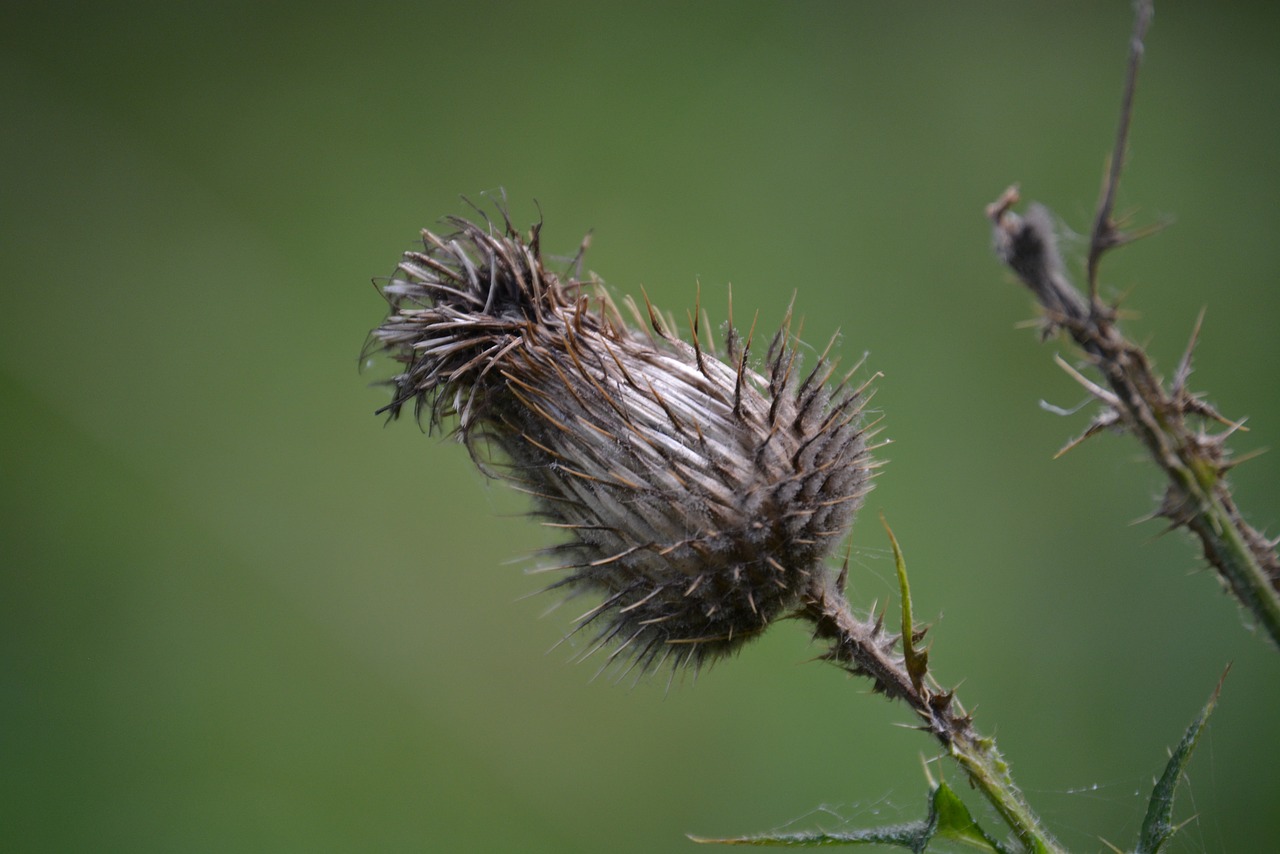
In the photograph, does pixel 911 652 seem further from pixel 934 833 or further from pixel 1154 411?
pixel 1154 411

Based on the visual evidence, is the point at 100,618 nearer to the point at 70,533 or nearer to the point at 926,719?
the point at 70,533

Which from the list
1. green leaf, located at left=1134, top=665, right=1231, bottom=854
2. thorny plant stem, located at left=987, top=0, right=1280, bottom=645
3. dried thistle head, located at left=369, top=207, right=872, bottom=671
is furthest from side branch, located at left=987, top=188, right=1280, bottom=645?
dried thistle head, located at left=369, top=207, right=872, bottom=671

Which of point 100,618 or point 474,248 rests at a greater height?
point 474,248

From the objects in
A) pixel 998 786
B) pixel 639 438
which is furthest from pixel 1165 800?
pixel 639 438

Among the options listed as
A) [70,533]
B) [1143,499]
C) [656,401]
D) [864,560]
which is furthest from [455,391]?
[1143,499]

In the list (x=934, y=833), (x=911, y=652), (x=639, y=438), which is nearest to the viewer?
(x=934, y=833)

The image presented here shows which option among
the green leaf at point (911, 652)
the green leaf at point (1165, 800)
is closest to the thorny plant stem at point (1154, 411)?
the green leaf at point (1165, 800)
